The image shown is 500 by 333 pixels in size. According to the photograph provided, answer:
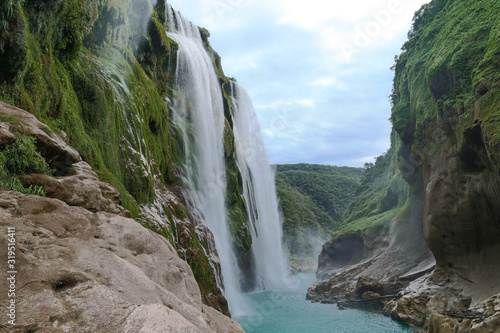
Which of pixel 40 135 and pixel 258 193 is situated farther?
pixel 258 193

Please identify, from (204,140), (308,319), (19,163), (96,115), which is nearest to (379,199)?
(308,319)

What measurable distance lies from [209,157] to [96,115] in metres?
15.8

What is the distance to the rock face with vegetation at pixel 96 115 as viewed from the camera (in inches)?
241

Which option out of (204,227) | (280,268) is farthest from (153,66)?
(280,268)

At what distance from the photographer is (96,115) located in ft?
35.6

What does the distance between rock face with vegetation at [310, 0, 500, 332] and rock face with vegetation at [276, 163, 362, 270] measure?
1289 inches

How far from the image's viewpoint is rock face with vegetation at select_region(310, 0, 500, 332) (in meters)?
14.8

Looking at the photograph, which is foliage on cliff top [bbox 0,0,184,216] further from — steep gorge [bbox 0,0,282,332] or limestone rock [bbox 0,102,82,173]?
limestone rock [bbox 0,102,82,173]

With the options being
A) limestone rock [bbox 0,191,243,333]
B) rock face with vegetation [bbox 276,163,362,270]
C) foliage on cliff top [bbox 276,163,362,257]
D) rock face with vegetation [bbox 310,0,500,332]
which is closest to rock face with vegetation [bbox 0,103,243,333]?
limestone rock [bbox 0,191,243,333]

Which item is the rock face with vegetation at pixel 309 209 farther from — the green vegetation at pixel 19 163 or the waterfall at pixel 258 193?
the green vegetation at pixel 19 163

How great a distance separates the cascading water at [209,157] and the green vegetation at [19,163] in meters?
14.8

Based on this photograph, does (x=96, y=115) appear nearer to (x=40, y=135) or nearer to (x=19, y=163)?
(x=40, y=135)

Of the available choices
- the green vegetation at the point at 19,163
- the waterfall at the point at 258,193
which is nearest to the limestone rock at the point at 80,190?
the green vegetation at the point at 19,163

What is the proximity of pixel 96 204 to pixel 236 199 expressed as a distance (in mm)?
24209
